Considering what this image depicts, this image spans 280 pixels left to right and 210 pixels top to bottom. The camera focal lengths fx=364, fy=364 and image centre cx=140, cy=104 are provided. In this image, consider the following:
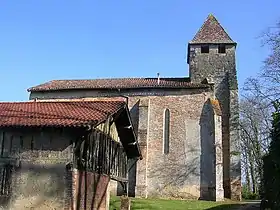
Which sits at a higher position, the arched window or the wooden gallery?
the arched window

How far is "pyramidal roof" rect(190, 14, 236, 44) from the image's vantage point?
36.8 meters

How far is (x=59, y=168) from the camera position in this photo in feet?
45.1

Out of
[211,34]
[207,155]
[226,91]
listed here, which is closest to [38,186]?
[207,155]

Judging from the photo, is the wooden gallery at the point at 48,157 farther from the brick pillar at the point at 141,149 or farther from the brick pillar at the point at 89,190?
the brick pillar at the point at 141,149

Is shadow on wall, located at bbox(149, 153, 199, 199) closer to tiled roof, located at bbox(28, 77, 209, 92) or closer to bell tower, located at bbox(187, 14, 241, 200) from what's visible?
bell tower, located at bbox(187, 14, 241, 200)

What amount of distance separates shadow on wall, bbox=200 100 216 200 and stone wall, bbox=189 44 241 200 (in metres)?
2.03

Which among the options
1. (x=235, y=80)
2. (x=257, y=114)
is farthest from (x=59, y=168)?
(x=257, y=114)

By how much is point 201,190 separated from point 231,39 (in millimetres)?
15713

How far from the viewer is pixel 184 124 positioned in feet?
107

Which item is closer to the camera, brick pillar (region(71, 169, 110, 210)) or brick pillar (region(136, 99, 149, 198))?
brick pillar (region(71, 169, 110, 210))

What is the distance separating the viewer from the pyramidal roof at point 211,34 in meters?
36.8

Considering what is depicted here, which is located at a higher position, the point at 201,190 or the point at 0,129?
the point at 0,129

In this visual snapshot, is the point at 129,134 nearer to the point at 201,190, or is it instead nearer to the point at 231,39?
the point at 201,190

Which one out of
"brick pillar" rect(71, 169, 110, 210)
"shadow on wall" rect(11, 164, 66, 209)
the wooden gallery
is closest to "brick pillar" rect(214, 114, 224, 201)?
"brick pillar" rect(71, 169, 110, 210)
